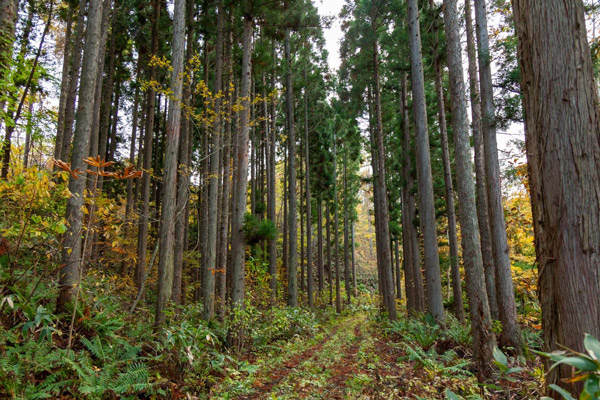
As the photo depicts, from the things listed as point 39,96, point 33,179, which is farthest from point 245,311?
point 39,96

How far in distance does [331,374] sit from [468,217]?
3872 mm

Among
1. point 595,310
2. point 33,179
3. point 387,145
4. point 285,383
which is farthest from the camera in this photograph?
point 387,145

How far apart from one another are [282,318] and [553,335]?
8.91 meters

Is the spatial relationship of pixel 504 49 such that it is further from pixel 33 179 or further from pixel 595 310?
pixel 33 179

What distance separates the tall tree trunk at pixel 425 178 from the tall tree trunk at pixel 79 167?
7978mm

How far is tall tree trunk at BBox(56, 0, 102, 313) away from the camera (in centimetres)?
503

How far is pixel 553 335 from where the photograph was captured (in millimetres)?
2088

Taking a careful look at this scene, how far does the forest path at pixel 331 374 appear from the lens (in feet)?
15.3

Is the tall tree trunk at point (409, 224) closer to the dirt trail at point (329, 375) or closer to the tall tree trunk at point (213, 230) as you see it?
the dirt trail at point (329, 375)

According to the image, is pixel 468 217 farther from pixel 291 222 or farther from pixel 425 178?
pixel 291 222

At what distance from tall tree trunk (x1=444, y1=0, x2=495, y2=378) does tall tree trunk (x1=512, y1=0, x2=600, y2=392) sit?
3.45 metres

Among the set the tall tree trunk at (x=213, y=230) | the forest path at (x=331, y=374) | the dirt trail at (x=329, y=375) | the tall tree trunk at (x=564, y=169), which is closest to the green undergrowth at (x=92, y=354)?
the forest path at (x=331, y=374)

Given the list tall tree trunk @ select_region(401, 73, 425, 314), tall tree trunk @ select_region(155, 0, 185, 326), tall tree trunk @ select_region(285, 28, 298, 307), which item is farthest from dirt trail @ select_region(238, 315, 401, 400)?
tall tree trunk @ select_region(401, 73, 425, 314)

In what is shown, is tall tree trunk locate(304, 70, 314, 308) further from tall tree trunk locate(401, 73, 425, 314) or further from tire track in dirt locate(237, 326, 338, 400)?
tire track in dirt locate(237, 326, 338, 400)
